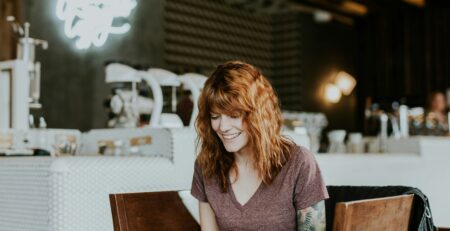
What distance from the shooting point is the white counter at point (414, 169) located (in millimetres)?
3539

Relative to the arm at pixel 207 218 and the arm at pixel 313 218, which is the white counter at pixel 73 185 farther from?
the arm at pixel 313 218

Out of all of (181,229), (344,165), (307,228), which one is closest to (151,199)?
(181,229)

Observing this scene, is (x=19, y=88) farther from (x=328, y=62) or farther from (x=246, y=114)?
(x=328, y=62)

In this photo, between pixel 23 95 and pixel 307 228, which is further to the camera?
pixel 23 95

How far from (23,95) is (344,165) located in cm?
176

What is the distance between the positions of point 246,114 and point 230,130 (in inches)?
2.9

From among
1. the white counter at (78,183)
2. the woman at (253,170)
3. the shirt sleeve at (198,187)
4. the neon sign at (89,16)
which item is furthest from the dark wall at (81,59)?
the woman at (253,170)

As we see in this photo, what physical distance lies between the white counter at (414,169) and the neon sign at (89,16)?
62.6 inches

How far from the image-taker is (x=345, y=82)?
10.5 m

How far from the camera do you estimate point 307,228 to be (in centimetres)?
192

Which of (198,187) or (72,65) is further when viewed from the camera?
(72,65)

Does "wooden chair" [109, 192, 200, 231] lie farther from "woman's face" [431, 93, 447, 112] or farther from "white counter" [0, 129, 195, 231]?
"woman's face" [431, 93, 447, 112]

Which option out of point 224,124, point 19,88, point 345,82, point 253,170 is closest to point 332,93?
point 345,82

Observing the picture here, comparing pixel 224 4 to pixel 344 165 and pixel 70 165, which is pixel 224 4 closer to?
pixel 344 165
